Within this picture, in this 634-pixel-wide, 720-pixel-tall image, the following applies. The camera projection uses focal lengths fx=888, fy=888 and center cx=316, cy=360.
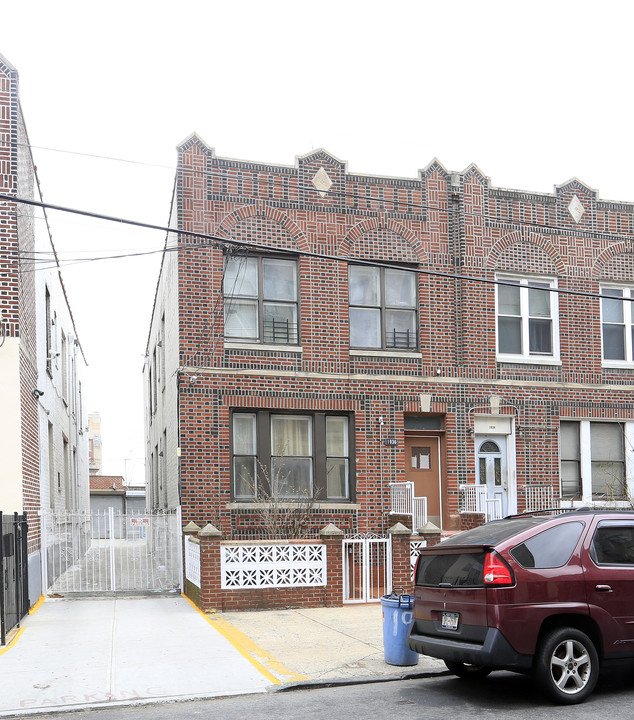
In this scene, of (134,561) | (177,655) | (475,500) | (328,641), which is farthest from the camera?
(475,500)

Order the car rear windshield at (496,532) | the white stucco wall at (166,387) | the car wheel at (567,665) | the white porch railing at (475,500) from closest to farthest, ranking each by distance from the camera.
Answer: the car wheel at (567,665)
the car rear windshield at (496,532)
the white porch railing at (475,500)
the white stucco wall at (166,387)

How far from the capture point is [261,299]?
61.2 ft

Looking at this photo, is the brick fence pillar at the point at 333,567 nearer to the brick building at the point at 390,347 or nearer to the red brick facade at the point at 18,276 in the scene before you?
the brick building at the point at 390,347

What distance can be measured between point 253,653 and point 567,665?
4.11 metres

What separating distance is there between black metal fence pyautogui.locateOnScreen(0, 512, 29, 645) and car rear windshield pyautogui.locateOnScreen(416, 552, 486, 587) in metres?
5.31

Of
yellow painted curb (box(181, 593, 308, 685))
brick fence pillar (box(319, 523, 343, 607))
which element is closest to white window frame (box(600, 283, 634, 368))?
brick fence pillar (box(319, 523, 343, 607))

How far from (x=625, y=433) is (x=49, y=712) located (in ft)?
52.4

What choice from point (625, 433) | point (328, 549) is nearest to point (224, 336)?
point (328, 549)

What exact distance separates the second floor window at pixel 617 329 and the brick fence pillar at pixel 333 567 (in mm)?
9528

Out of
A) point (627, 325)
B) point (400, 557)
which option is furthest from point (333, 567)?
point (627, 325)

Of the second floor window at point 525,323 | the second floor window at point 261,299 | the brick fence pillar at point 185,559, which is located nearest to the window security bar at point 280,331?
the second floor window at point 261,299

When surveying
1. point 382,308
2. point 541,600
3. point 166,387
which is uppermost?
point 382,308

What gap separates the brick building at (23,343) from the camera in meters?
14.6

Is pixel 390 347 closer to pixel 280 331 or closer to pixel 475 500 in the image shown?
pixel 280 331
